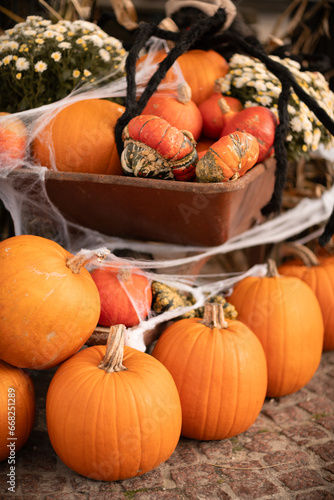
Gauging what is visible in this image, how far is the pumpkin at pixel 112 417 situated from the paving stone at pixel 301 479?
1.04 ft

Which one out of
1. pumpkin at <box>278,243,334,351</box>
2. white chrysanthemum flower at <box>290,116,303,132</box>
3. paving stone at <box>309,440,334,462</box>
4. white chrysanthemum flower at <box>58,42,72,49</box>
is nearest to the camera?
paving stone at <box>309,440,334,462</box>

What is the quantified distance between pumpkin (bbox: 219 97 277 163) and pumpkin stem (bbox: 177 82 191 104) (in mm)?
126

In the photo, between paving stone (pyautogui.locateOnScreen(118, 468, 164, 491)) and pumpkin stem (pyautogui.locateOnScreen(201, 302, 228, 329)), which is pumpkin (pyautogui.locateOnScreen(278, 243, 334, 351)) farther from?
paving stone (pyautogui.locateOnScreen(118, 468, 164, 491))

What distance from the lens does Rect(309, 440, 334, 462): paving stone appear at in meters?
1.30

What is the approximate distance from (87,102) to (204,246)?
0.61 m

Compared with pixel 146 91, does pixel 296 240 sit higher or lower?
lower

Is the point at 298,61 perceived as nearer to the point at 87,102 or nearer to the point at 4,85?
the point at 87,102

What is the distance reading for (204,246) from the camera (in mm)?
1556

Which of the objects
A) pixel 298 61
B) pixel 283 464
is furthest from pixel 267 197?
pixel 283 464

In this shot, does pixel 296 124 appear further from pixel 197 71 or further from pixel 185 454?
pixel 185 454

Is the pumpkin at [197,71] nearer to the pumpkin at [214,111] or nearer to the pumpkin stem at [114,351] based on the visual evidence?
the pumpkin at [214,111]

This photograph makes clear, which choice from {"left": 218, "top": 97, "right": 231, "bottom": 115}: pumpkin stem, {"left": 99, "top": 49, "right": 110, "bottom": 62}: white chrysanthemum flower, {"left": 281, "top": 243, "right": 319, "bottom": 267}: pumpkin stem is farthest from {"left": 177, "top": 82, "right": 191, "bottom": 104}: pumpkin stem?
{"left": 281, "top": 243, "right": 319, "bottom": 267}: pumpkin stem

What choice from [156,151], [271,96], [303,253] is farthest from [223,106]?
[303,253]

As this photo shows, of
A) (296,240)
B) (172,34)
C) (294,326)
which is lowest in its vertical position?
(296,240)
